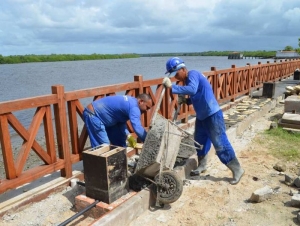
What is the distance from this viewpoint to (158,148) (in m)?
3.60

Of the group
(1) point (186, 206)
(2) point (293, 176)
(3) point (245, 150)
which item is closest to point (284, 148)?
(3) point (245, 150)

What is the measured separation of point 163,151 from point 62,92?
1.69 meters

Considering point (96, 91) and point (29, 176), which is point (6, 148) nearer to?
point (29, 176)

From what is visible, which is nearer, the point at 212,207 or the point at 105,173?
the point at 105,173

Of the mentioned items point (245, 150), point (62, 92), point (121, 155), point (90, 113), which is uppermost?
point (62, 92)

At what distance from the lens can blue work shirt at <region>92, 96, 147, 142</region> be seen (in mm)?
4016

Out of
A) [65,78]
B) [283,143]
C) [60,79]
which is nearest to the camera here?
[283,143]

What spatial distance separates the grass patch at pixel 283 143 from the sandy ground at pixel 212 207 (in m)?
0.55

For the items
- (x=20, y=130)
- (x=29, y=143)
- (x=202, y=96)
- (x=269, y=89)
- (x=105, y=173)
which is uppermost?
(x=202, y=96)

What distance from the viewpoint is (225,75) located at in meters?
9.84

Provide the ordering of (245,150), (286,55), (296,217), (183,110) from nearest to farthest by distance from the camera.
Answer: (296,217), (245,150), (183,110), (286,55)

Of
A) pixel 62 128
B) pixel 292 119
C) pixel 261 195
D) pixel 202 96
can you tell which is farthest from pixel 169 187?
pixel 292 119

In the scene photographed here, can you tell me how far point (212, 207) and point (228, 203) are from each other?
0.81ft

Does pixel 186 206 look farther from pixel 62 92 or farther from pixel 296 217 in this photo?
pixel 62 92
